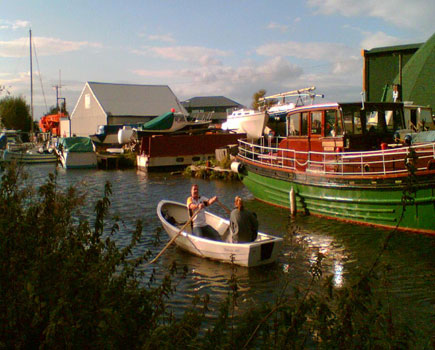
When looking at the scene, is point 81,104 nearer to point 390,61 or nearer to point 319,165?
point 390,61

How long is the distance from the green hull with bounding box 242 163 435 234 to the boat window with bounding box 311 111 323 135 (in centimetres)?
163

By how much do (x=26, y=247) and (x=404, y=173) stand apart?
11085 mm

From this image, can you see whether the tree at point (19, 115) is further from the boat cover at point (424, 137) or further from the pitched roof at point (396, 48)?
the boat cover at point (424, 137)

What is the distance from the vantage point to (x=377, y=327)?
174 inches

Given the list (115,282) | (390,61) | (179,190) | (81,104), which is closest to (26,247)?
(115,282)

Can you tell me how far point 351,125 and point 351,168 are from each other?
62.8 inches

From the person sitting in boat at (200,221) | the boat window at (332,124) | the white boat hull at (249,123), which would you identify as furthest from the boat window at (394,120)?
the white boat hull at (249,123)

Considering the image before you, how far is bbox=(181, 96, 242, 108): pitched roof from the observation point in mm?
97625

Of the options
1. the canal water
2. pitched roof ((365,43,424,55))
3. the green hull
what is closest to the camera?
the canal water

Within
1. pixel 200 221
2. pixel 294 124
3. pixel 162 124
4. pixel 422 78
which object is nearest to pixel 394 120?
pixel 294 124

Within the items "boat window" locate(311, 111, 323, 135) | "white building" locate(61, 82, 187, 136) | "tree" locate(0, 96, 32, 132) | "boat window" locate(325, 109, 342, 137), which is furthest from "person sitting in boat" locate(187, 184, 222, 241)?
"tree" locate(0, 96, 32, 132)

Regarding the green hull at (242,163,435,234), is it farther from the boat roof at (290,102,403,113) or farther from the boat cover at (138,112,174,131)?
the boat cover at (138,112,174,131)

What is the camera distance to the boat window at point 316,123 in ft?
56.1

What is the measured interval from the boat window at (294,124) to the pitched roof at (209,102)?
78727mm
